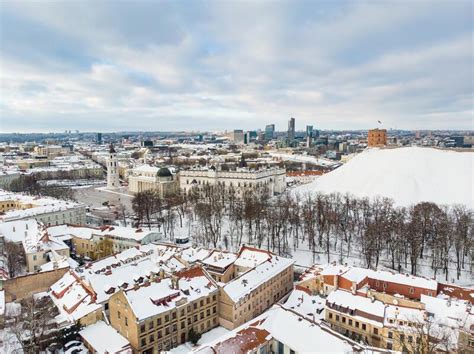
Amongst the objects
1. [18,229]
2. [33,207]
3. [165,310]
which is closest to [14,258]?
[18,229]

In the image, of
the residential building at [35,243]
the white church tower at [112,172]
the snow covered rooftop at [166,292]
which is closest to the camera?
the snow covered rooftop at [166,292]

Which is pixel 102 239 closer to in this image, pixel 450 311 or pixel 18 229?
pixel 18 229

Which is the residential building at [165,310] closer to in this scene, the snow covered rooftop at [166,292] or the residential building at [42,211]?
the snow covered rooftop at [166,292]

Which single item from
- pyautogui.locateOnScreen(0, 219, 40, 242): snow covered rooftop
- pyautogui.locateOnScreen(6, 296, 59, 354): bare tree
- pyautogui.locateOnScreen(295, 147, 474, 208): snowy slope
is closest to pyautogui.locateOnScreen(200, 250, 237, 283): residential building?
pyautogui.locateOnScreen(6, 296, 59, 354): bare tree

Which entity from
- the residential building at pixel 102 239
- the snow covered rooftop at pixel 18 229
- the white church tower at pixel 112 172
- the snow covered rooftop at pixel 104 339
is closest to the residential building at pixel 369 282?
the snow covered rooftop at pixel 104 339

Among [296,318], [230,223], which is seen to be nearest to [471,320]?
[296,318]
